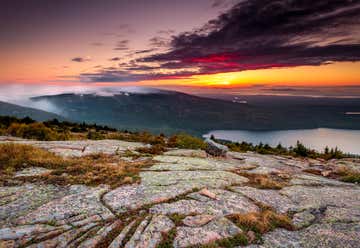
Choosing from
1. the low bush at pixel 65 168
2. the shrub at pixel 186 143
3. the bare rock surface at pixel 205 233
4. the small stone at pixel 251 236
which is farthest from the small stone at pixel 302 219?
the shrub at pixel 186 143

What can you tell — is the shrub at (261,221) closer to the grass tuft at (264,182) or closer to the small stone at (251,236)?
the small stone at (251,236)

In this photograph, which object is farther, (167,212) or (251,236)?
(167,212)

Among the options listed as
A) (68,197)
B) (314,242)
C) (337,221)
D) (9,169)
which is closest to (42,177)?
(9,169)

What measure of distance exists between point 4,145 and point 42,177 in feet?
13.7

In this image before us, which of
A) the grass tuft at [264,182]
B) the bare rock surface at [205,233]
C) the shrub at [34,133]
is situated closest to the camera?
the bare rock surface at [205,233]

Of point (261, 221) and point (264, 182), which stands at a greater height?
point (261, 221)

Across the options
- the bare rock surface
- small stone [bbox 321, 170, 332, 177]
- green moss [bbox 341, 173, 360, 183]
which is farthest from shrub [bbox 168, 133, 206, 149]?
the bare rock surface

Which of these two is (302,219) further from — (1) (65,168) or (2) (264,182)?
(1) (65,168)

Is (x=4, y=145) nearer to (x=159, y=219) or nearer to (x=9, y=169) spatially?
(x=9, y=169)

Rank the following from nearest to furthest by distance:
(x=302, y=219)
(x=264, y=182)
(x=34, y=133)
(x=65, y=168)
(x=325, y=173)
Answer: (x=302, y=219)
(x=264, y=182)
(x=65, y=168)
(x=325, y=173)
(x=34, y=133)

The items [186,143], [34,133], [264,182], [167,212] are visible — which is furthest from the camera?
[34,133]

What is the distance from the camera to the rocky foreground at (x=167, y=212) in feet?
14.9

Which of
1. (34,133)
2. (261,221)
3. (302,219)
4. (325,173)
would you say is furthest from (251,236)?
(34,133)

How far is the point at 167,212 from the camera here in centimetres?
552
